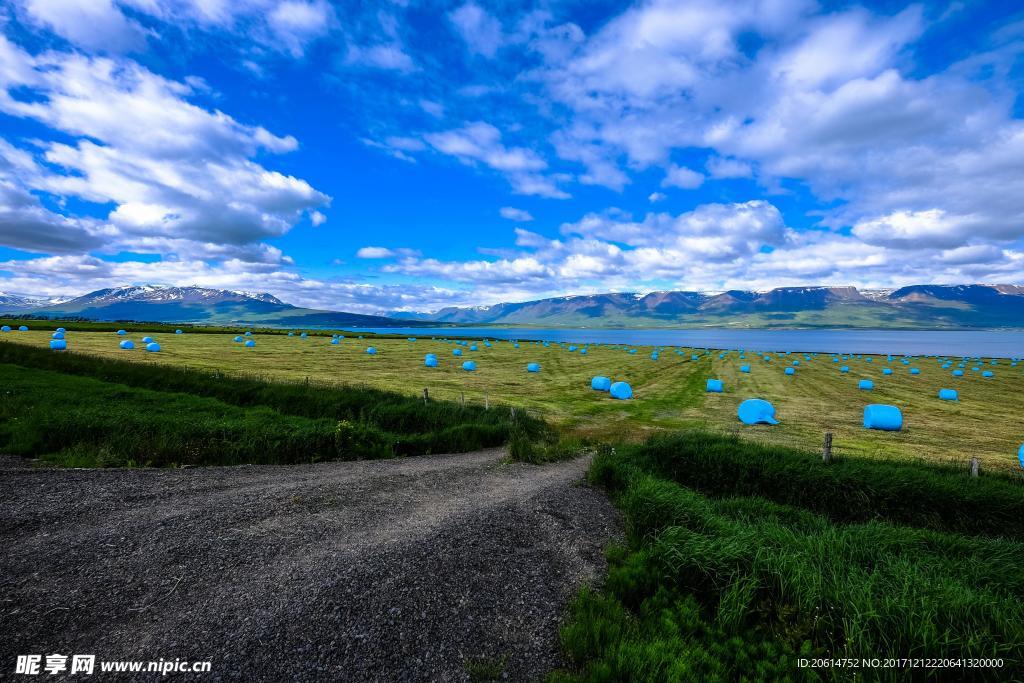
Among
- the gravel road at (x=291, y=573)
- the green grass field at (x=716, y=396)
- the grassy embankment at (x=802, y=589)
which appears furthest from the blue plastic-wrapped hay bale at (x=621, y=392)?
the gravel road at (x=291, y=573)

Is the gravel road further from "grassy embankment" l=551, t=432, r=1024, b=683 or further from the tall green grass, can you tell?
the tall green grass

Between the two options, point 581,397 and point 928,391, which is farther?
point 928,391

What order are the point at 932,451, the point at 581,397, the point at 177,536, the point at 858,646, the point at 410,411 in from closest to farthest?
the point at 858,646, the point at 177,536, the point at 932,451, the point at 410,411, the point at 581,397

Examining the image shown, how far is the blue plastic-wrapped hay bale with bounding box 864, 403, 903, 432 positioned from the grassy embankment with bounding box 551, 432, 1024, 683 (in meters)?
13.6

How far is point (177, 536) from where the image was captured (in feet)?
31.4

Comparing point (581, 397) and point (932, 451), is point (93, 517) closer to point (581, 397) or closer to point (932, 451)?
point (581, 397)

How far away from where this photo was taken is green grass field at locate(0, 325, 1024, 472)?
77.3 feet

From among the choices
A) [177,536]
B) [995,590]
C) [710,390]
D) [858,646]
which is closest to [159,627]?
[177,536]

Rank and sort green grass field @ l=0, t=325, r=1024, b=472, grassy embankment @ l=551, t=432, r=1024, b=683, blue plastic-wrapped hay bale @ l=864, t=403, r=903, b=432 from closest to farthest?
1. grassy embankment @ l=551, t=432, r=1024, b=683
2. green grass field @ l=0, t=325, r=1024, b=472
3. blue plastic-wrapped hay bale @ l=864, t=403, r=903, b=432

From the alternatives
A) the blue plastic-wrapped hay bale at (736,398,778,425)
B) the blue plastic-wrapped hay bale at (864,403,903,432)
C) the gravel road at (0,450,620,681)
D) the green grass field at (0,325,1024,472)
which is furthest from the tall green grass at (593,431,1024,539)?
the blue plastic-wrapped hay bale at (864,403,903,432)

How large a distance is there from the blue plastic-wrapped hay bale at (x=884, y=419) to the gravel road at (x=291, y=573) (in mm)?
23549

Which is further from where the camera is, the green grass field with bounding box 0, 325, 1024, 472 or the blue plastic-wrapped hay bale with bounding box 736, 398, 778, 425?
the blue plastic-wrapped hay bale with bounding box 736, 398, 778, 425

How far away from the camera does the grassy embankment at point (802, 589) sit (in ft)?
21.9

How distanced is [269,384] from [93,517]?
19820mm
